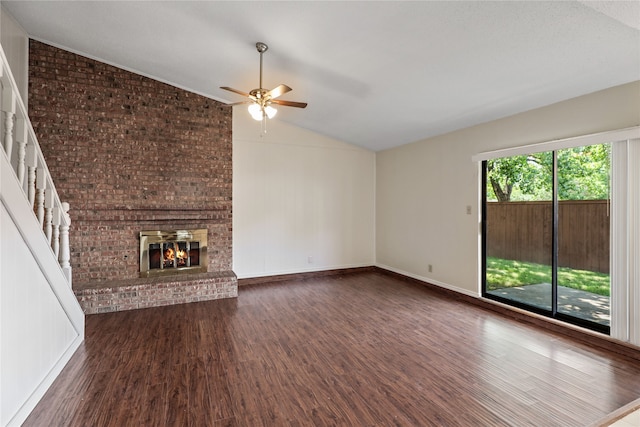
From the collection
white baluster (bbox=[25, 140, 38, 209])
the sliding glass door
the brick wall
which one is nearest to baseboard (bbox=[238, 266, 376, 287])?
the brick wall

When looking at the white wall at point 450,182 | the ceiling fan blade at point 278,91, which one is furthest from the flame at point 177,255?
the white wall at point 450,182

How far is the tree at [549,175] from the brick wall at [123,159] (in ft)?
12.8

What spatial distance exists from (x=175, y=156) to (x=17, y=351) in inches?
128

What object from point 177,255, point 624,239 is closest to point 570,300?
point 624,239

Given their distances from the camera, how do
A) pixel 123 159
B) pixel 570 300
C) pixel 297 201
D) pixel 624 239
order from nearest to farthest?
1. pixel 624 239
2. pixel 570 300
3. pixel 123 159
4. pixel 297 201

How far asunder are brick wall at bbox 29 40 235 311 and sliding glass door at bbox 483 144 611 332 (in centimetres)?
383

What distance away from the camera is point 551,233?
3.49 meters

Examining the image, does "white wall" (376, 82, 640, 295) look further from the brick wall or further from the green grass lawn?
the brick wall

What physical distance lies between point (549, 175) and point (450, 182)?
52.7 inches

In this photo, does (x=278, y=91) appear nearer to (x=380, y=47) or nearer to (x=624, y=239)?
(x=380, y=47)

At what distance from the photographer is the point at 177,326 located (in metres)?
3.45

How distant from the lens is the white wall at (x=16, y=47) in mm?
3422

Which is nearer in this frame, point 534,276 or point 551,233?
point 551,233

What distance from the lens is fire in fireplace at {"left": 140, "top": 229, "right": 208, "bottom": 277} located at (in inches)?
179
